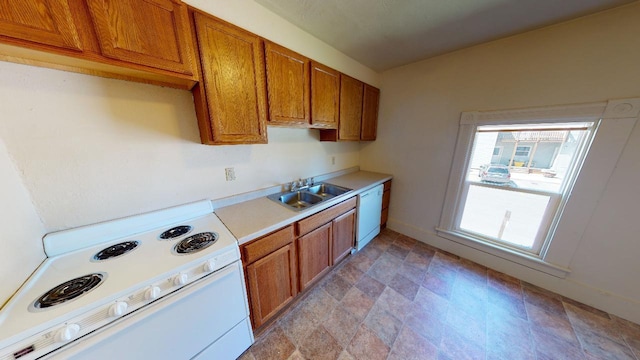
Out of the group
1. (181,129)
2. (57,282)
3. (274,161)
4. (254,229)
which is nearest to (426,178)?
(274,161)

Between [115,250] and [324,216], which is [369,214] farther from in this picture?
[115,250]

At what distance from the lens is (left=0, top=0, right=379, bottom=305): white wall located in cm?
86

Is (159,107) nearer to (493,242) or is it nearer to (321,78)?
(321,78)

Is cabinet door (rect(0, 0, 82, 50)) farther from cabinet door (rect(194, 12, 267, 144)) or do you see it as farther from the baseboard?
the baseboard

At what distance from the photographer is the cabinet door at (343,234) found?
1885mm

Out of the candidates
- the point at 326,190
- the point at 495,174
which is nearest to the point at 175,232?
the point at 326,190

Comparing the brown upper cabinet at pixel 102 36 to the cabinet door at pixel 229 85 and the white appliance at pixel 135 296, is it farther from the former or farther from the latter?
the white appliance at pixel 135 296

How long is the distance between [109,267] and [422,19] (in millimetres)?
2675

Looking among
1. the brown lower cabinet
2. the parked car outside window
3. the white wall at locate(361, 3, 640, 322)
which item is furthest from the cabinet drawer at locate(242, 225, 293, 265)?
the parked car outside window

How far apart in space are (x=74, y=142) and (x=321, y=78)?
5.91ft

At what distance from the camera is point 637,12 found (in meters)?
1.25

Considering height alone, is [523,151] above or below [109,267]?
above

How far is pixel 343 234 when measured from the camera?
6.54ft

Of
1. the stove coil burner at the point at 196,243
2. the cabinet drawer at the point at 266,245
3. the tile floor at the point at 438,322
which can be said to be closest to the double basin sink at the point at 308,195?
the cabinet drawer at the point at 266,245
